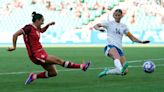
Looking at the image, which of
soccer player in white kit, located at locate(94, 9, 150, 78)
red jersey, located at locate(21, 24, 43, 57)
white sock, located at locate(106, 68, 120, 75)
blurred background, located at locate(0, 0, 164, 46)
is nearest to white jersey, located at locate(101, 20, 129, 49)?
soccer player in white kit, located at locate(94, 9, 150, 78)

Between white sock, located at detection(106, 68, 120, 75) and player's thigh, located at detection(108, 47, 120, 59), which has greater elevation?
player's thigh, located at detection(108, 47, 120, 59)

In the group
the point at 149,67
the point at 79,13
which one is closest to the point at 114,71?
the point at 149,67

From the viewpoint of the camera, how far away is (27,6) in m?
41.5

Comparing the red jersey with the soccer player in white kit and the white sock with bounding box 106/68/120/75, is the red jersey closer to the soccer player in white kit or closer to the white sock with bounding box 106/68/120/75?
the soccer player in white kit

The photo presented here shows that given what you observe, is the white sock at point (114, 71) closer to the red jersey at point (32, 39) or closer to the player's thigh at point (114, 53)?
the player's thigh at point (114, 53)

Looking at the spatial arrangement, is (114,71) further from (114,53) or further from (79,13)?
(79,13)

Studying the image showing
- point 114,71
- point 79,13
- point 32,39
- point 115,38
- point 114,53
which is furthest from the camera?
point 79,13

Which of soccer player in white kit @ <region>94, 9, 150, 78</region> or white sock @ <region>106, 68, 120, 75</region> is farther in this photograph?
soccer player in white kit @ <region>94, 9, 150, 78</region>

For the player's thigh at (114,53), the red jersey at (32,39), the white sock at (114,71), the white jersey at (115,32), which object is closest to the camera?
the red jersey at (32,39)

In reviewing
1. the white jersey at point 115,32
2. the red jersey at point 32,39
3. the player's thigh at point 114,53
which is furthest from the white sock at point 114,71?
the red jersey at point 32,39

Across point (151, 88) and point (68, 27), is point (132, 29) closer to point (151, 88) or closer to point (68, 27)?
point (68, 27)

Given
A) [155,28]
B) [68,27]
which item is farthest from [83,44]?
[155,28]

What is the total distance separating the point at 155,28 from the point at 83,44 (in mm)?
5353

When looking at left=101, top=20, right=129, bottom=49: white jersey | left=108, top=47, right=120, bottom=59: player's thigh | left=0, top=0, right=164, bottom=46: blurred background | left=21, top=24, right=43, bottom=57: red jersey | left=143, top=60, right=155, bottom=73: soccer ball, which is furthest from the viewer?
left=0, top=0, right=164, bottom=46: blurred background
